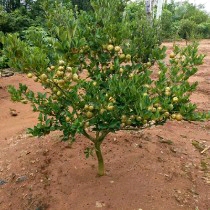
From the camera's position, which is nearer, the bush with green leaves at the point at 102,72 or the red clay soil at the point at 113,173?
the bush with green leaves at the point at 102,72

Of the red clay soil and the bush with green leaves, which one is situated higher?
the bush with green leaves

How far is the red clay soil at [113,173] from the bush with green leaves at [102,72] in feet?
3.58

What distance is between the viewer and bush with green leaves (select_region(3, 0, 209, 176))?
246 centimetres

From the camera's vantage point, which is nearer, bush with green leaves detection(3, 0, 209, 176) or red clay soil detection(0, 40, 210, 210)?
bush with green leaves detection(3, 0, 209, 176)

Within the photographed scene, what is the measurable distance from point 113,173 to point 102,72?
1647 millimetres

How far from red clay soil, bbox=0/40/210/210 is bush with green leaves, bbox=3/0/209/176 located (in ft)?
3.58

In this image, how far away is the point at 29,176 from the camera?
163 inches

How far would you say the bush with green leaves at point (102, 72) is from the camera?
2455 mm

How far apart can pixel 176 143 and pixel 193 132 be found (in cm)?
83

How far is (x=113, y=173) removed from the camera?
4125 mm

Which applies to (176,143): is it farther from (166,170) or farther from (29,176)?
(29,176)

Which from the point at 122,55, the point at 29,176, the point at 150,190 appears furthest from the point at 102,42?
the point at 29,176

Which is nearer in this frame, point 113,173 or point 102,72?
point 102,72

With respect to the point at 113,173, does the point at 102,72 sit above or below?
above
